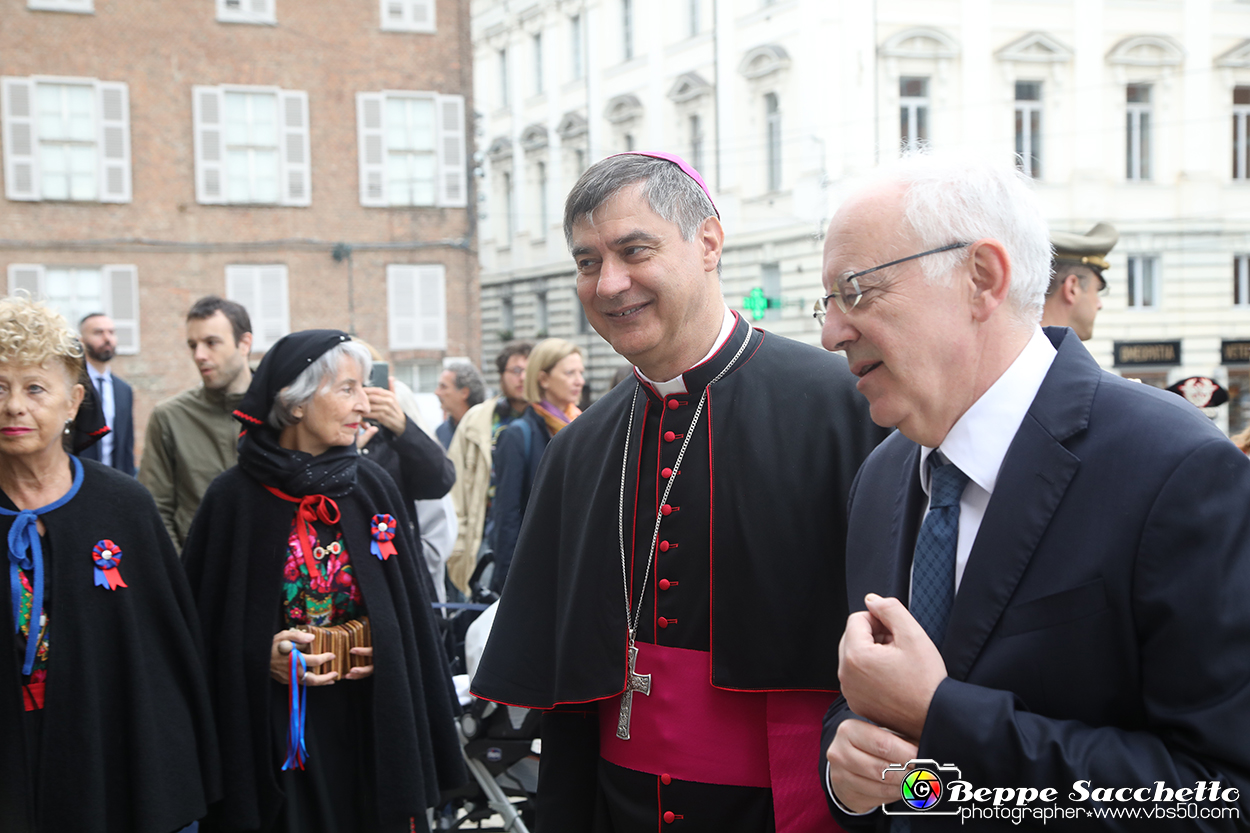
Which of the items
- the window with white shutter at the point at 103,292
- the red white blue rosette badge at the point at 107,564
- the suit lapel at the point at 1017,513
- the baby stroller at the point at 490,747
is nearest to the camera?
the suit lapel at the point at 1017,513

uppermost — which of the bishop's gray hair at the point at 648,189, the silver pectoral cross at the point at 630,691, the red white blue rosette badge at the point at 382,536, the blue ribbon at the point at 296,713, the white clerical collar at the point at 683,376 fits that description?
the bishop's gray hair at the point at 648,189

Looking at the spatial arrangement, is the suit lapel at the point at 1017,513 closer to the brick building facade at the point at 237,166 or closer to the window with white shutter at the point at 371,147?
the brick building facade at the point at 237,166

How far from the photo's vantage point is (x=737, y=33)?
23.2 m

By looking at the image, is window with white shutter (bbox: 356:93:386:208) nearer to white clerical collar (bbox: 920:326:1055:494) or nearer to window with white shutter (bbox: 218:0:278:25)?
window with white shutter (bbox: 218:0:278:25)

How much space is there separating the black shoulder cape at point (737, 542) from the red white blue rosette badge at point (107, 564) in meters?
1.12

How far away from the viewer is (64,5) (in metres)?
19.0

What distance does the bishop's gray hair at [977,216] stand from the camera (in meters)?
1.56

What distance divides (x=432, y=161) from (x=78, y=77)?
6.36m

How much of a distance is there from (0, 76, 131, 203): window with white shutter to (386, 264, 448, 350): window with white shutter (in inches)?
200

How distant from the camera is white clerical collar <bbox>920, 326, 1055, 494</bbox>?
1.56 metres

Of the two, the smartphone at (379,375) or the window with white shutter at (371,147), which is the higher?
the window with white shutter at (371,147)

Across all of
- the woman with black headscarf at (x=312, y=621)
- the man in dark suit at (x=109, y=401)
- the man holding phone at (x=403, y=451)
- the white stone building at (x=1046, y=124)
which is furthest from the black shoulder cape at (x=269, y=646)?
the white stone building at (x=1046, y=124)

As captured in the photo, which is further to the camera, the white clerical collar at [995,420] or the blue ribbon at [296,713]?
the blue ribbon at [296,713]

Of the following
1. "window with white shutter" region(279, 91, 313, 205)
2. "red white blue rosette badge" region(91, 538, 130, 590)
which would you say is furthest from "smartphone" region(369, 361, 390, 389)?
"window with white shutter" region(279, 91, 313, 205)
